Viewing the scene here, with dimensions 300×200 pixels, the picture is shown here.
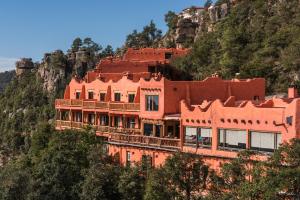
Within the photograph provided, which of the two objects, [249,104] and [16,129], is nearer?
[249,104]

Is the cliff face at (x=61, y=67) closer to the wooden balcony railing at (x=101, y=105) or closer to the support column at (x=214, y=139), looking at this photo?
the wooden balcony railing at (x=101, y=105)

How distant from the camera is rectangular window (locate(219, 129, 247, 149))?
38197mm

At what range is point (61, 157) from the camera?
44.2m

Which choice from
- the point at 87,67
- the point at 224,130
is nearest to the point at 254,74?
the point at 224,130

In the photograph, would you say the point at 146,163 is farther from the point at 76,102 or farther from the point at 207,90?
the point at 76,102

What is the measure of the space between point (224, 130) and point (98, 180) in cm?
981

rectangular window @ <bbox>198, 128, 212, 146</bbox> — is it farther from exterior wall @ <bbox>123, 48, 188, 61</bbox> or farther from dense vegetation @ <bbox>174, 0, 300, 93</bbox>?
exterior wall @ <bbox>123, 48, 188, 61</bbox>

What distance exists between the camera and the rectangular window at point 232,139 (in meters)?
38.2

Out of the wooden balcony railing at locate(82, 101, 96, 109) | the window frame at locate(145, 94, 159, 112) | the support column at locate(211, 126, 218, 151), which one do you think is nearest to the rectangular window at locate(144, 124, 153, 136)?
the window frame at locate(145, 94, 159, 112)

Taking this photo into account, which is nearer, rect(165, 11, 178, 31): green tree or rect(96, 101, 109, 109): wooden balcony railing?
rect(96, 101, 109, 109): wooden balcony railing

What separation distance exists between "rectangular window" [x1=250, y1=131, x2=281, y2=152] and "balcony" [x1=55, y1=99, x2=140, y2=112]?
578 inches

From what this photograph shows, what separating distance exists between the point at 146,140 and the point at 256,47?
4401 centimetres

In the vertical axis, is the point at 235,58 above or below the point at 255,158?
above

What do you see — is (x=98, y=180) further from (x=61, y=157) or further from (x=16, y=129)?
(x=16, y=129)
